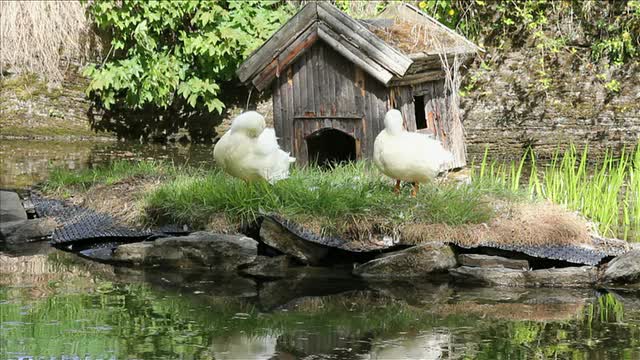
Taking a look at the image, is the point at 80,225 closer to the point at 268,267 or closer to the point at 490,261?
the point at 268,267

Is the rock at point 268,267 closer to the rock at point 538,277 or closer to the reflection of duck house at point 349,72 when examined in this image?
the rock at point 538,277

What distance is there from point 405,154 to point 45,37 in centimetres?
890

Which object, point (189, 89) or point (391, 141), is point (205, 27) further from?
point (391, 141)

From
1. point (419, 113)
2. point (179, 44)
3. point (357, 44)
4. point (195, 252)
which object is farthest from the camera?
point (179, 44)

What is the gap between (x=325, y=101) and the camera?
9.24m

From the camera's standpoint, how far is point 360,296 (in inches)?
261

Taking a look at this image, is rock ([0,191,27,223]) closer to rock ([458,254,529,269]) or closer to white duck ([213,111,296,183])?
white duck ([213,111,296,183])

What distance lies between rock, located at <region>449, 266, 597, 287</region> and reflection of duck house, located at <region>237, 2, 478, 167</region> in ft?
7.55

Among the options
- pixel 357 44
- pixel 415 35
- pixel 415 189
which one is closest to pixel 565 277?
pixel 415 189

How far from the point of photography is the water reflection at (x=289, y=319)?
17.5 feet

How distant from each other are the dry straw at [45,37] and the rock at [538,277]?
9529 mm

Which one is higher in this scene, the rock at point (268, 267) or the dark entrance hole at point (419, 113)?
the dark entrance hole at point (419, 113)

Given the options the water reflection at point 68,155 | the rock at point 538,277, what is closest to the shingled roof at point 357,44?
the rock at point 538,277

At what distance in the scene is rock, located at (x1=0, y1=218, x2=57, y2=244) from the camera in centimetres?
812
